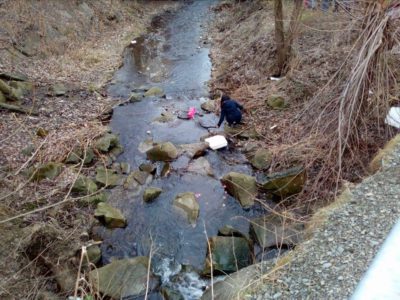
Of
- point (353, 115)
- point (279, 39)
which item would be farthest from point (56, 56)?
point (353, 115)

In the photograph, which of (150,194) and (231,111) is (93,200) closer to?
(150,194)

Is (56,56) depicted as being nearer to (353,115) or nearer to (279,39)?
(279,39)

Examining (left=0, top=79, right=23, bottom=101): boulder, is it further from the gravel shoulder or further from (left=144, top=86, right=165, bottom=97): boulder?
the gravel shoulder

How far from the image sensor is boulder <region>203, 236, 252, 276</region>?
488 centimetres

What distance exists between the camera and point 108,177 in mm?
6766

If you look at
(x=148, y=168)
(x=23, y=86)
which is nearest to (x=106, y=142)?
(x=148, y=168)

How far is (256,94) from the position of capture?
914 cm

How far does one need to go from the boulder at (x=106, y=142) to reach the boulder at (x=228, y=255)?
3.35 m

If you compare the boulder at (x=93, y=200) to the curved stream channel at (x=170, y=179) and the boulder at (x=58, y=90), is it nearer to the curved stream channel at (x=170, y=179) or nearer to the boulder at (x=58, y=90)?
the curved stream channel at (x=170, y=179)

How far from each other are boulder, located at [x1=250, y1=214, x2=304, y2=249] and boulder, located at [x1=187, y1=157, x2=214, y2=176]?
5.39 feet

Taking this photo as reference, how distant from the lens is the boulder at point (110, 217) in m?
5.74

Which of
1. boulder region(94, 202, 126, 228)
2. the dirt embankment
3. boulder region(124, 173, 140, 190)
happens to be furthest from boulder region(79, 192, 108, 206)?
boulder region(124, 173, 140, 190)

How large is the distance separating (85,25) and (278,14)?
7.53 metres

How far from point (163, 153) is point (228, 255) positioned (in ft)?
9.36
